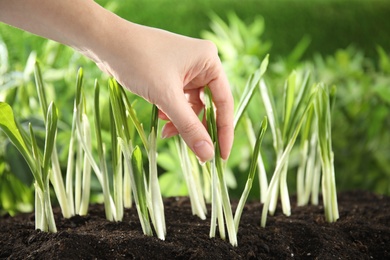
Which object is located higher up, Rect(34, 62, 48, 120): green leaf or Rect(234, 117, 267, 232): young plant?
Rect(34, 62, 48, 120): green leaf

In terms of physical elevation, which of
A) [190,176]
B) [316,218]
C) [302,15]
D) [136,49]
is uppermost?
[302,15]

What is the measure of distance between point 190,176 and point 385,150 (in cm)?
105

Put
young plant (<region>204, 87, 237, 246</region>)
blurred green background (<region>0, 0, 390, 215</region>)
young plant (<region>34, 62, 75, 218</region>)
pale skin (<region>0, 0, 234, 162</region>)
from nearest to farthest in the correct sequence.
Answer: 1. pale skin (<region>0, 0, 234, 162</region>)
2. young plant (<region>204, 87, 237, 246</region>)
3. young plant (<region>34, 62, 75, 218</region>)
4. blurred green background (<region>0, 0, 390, 215</region>)

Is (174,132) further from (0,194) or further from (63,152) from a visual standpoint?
(0,194)

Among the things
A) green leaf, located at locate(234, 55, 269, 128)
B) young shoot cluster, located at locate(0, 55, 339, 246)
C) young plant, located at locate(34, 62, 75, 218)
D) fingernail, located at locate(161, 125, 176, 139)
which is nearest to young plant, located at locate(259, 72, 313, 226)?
A: young shoot cluster, located at locate(0, 55, 339, 246)

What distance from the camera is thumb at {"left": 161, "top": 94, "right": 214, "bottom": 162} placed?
84cm

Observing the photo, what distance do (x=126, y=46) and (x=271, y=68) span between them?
1.44 m

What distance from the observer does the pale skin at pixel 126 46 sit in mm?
818

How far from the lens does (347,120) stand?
2.00 m

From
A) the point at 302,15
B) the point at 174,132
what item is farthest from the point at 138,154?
the point at 302,15

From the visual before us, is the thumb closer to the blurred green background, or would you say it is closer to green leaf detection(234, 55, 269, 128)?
green leaf detection(234, 55, 269, 128)

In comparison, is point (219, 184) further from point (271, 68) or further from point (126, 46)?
point (271, 68)

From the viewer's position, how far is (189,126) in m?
0.86

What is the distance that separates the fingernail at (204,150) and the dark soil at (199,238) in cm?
13
